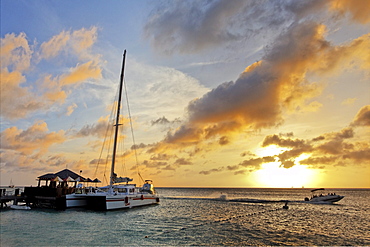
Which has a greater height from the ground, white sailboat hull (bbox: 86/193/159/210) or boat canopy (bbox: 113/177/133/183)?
boat canopy (bbox: 113/177/133/183)

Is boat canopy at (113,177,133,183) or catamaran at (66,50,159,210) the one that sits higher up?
boat canopy at (113,177,133,183)

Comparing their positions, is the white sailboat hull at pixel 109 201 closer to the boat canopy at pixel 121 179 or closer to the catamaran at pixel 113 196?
the catamaran at pixel 113 196

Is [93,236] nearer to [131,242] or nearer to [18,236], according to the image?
[131,242]

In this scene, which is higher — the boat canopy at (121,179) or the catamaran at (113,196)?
the boat canopy at (121,179)

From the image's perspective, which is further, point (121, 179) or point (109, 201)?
point (121, 179)

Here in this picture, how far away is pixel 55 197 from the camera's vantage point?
48.4m

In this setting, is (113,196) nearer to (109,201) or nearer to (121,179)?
(109,201)

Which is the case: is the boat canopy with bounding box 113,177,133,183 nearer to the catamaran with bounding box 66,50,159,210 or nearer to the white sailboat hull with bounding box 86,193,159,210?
the catamaran with bounding box 66,50,159,210

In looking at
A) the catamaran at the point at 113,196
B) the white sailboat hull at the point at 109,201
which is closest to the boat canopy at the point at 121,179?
the catamaran at the point at 113,196

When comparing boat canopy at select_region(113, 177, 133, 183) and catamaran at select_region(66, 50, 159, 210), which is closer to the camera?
catamaran at select_region(66, 50, 159, 210)

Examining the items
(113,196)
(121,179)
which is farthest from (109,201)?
(121,179)

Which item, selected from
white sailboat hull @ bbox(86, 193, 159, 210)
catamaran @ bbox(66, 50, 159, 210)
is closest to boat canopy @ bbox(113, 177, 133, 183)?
catamaran @ bbox(66, 50, 159, 210)

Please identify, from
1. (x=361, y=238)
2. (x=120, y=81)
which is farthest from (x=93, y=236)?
(x=120, y=81)

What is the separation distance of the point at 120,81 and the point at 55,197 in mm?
25026
